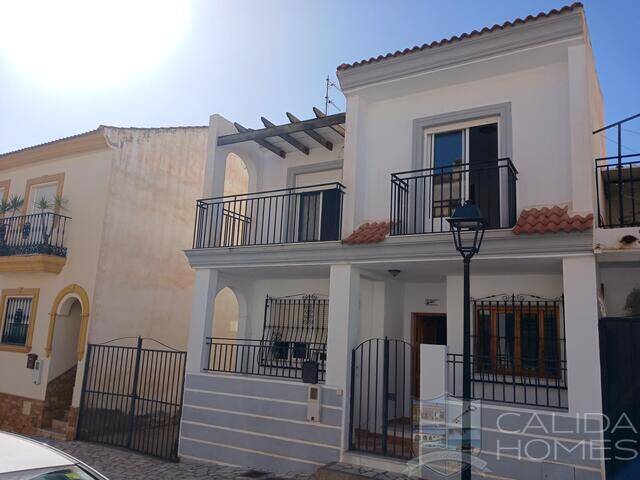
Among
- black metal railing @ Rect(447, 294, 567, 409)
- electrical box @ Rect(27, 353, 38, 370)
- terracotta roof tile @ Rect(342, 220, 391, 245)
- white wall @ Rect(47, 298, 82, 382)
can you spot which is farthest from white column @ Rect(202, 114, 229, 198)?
electrical box @ Rect(27, 353, 38, 370)

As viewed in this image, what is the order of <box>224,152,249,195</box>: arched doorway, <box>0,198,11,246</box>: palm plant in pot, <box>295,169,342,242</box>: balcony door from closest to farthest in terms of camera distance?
<box>295,169,342,242</box>: balcony door < <box>0,198,11,246</box>: palm plant in pot < <box>224,152,249,195</box>: arched doorway

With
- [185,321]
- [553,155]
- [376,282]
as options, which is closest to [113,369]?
[185,321]

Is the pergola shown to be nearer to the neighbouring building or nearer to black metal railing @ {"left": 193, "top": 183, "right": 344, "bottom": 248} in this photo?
black metal railing @ {"left": 193, "top": 183, "right": 344, "bottom": 248}

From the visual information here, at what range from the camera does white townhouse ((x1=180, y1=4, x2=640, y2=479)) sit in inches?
275

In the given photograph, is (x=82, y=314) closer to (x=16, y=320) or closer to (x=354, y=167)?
(x=16, y=320)

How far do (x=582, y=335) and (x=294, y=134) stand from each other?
7.10m

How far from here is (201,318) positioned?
33.7 feet

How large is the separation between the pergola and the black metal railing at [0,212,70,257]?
217 inches

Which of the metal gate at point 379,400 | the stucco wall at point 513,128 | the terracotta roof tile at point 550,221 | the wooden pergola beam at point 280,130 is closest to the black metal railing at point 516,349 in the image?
the metal gate at point 379,400

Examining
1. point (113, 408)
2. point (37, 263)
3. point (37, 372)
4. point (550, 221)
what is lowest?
point (113, 408)

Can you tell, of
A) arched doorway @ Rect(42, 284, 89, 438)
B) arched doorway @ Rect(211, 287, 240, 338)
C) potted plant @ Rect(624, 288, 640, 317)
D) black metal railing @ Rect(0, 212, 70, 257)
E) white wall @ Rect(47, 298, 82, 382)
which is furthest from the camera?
arched doorway @ Rect(211, 287, 240, 338)

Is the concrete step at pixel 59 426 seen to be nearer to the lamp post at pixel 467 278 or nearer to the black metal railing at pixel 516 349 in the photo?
the black metal railing at pixel 516 349

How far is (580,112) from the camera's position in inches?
285

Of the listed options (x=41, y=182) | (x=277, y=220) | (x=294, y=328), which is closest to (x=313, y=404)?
(x=294, y=328)
